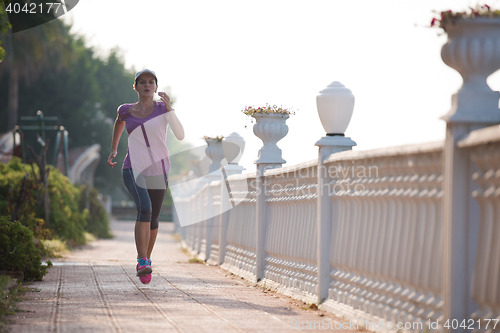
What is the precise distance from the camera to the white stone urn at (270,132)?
6.92m

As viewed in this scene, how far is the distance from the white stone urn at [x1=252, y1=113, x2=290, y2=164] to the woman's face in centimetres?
142

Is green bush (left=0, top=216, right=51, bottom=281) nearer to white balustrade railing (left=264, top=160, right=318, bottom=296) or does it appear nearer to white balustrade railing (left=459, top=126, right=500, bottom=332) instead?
white balustrade railing (left=264, top=160, right=318, bottom=296)

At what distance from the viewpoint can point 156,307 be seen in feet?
15.3

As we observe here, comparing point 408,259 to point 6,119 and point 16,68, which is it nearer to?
point 16,68

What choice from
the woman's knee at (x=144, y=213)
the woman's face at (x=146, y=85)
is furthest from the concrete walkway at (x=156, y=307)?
the woman's face at (x=146, y=85)

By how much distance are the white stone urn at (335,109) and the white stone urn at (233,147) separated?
4.48 m

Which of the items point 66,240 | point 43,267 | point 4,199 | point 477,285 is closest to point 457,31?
point 477,285

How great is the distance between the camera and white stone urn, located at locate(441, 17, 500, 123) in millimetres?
3053

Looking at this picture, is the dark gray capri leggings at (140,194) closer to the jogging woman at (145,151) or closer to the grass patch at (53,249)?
the jogging woman at (145,151)

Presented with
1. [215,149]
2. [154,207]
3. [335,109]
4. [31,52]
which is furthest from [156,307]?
[31,52]

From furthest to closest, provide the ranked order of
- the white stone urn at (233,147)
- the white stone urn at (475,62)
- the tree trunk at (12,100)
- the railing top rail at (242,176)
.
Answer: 1. the tree trunk at (12,100)
2. the white stone urn at (233,147)
3. the railing top rail at (242,176)
4. the white stone urn at (475,62)

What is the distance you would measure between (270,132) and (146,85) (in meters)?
1.66

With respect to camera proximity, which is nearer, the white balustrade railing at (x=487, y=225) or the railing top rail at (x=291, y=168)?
the white balustrade railing at (x=487, y=225)

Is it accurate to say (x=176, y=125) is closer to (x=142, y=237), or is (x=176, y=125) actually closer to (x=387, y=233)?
(x=142, y=237)
